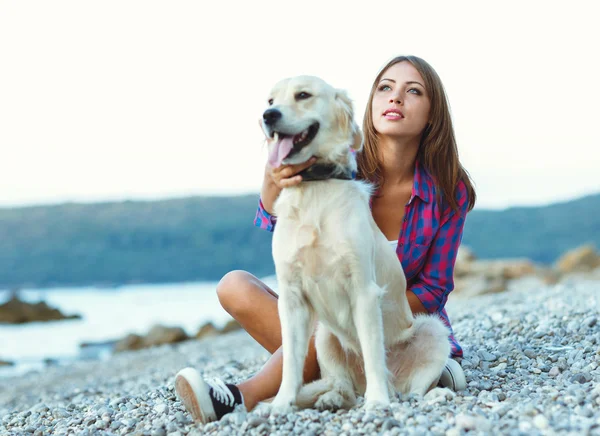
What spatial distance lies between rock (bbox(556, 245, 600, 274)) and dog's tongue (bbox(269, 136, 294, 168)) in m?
13.9

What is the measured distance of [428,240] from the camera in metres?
3.86

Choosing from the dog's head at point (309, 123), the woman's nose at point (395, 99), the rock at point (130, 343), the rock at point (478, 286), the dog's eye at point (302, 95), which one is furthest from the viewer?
the rock at point (130, 343)

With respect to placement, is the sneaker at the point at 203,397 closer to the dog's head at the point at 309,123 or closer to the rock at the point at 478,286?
the dog's head at the point at 309,123

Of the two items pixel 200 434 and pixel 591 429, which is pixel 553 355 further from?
pixel 200 434

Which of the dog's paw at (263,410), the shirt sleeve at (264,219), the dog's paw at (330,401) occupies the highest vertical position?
the shirt sleeve at (264,219)

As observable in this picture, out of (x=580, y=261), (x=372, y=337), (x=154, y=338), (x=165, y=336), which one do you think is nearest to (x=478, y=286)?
(x=580, y=261)

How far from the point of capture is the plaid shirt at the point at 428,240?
384cm

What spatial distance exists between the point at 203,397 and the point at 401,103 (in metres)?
2.01

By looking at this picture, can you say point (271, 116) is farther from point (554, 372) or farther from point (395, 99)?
point (554, 372)

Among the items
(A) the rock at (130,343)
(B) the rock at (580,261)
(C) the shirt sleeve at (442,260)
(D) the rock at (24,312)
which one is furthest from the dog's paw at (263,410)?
(D) the rock at (24,312)

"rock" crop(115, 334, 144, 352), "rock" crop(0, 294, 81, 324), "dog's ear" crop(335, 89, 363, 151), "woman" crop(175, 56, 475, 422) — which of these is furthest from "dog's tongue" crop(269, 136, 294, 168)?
"rock" crop(0, 294, 81, 324)

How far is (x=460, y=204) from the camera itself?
393 centimetres

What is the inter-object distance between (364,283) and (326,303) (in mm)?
220

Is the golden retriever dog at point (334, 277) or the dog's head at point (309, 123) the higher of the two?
the dog's head at point (309, 123)
